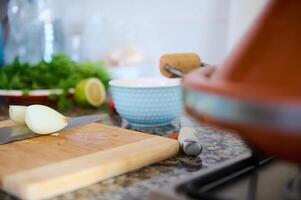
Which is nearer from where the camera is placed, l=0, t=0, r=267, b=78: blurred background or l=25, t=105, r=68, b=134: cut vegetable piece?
l=25, t=105, r=68, b=134: cut vegetable piece

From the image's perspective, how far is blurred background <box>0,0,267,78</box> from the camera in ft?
4.10

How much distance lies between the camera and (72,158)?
1.67 ft

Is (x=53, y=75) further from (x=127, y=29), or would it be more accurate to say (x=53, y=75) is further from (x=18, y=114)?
(x=127, y=29)

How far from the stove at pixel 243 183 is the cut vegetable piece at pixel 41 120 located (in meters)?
0.32

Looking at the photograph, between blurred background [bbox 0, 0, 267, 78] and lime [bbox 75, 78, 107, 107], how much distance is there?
38 centimetres

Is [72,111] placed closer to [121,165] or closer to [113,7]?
[121,165]

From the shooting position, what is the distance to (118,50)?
1.55 metres

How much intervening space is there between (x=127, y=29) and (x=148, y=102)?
2.96 feet

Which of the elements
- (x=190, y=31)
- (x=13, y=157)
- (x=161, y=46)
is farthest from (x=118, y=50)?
(x=13, y=157)

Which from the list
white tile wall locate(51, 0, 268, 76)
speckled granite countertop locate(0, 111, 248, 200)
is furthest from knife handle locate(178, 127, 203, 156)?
white tile wall locate(51, 0, 268, 76)

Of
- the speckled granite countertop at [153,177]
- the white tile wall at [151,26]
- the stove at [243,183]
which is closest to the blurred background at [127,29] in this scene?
the white tile wall at [151,26]

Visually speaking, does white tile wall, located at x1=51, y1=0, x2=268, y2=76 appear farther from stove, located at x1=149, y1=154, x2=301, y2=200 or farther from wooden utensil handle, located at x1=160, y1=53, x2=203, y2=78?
stove, located at x1=149, y1=154, x2=301, y2=200

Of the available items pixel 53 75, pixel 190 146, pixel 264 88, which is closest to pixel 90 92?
pixel 53 75

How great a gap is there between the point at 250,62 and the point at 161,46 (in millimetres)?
1157
